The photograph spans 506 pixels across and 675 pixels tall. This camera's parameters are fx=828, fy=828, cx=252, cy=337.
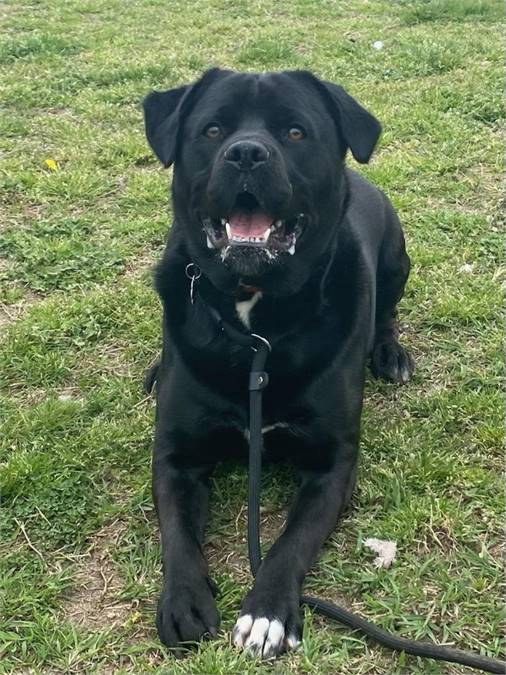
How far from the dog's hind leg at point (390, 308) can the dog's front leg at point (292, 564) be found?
79cm

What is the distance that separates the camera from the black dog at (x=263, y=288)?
262 centimetres

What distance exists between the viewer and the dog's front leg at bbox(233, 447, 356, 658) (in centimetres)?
229

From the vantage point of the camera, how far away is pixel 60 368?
363 cm

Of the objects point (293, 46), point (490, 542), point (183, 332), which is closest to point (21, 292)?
point (183, 332)

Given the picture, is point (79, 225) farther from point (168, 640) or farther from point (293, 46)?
point (293, 46)

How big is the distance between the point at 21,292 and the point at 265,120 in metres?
1.95

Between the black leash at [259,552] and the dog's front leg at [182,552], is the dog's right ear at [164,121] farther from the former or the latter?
the dog's front leg at [182,552]

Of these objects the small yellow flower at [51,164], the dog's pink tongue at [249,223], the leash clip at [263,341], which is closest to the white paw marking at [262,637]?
the leash clip at [263,341]

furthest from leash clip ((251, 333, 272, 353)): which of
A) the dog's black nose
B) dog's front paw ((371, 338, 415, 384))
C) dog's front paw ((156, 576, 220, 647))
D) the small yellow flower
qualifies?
the small yellow flower

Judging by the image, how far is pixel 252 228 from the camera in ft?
8.80

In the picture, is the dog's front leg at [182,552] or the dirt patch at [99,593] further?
the dirt patch at [99,593]

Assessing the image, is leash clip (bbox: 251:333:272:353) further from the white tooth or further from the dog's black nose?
the dog's black nose

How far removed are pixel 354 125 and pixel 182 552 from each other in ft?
5.04

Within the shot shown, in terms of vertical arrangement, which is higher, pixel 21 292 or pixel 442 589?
pixel 442 589
